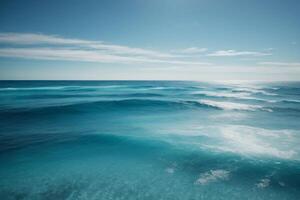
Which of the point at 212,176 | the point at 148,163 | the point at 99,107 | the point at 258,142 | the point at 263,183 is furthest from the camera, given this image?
the point at 99,107

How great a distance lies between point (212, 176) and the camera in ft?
22.1

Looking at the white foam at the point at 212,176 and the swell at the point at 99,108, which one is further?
the swell at the point at 99,108

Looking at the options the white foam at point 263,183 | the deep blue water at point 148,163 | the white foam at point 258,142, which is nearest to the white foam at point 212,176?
the deep blue water at point 148,163

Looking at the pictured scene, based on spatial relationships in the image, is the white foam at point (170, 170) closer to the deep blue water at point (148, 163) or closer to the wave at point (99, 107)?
the deep blue water at point (148, 163)

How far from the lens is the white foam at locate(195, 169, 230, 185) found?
6.43 metres

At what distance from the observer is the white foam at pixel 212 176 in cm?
643

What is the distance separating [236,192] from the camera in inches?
231

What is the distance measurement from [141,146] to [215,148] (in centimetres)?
374

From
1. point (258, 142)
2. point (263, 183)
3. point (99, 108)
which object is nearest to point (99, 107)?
point (99, 108)

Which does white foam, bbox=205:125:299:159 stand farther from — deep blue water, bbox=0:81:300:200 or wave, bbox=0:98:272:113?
wave, bbox=0:98:272:113

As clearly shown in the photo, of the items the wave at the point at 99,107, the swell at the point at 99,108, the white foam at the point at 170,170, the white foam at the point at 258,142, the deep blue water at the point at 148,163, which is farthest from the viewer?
the wave at the point at 99,107

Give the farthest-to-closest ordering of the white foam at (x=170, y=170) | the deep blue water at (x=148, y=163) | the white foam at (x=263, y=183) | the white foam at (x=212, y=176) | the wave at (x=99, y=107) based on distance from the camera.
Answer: the wave at (x=99, y=107)
the white foam at (x=170, y=170)
the white foam at (x=212, y=176)
the white foam at (x=263, y=183)
the deep blue water at (x=148, y=163)

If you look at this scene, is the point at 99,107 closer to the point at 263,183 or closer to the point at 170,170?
the point at 170,170

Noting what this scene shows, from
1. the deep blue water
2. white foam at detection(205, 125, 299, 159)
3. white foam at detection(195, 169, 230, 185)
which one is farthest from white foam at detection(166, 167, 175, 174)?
white foam at detection(205, 125, 299, 159)
